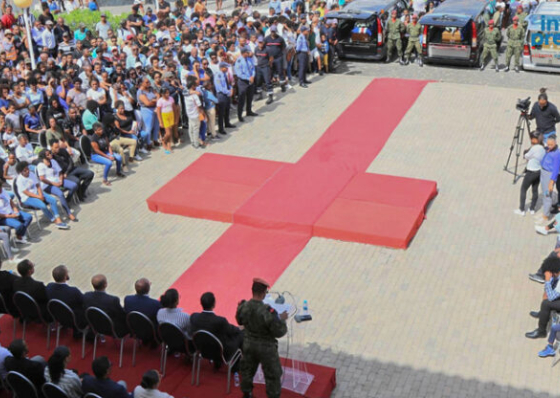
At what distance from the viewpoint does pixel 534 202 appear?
1305 cm

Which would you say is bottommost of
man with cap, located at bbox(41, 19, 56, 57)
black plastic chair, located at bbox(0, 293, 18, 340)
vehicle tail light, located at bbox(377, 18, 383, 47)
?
black plastic chair, located at bbox(0, 293, 18, 340)

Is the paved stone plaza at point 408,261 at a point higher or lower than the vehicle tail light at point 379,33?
lower

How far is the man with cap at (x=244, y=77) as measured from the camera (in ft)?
57.4

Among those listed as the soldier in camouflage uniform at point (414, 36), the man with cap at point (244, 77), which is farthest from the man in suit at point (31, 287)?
the soldier in camouflage uniform at point (414, 36)

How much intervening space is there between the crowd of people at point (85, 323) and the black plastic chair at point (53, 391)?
0.09 meters

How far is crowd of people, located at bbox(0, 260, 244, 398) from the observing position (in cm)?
760

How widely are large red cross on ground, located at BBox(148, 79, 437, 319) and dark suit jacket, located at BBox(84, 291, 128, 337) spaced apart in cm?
186

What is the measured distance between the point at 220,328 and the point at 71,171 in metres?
6.92

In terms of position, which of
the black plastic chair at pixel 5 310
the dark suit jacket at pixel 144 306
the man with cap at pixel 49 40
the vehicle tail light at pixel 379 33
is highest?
the man with cap at pixel 49 40

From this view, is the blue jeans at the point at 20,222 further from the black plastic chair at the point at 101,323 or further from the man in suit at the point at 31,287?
the black plastic chair at the point at 101,323

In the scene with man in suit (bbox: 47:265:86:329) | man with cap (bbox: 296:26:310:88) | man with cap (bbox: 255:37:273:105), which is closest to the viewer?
man in suit (bbox: 47:265:86:329)

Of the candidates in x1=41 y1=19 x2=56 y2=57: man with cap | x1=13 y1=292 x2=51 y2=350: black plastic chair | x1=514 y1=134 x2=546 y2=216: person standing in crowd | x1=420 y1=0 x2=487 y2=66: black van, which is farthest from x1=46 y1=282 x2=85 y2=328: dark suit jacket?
x1=420 y1=0 x2=487 y2=66: black van

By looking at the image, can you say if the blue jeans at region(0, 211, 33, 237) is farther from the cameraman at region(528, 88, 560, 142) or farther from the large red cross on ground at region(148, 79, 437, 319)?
the cameraman at region(528, 88, 560, 142)

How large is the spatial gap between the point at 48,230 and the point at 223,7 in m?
19.8
